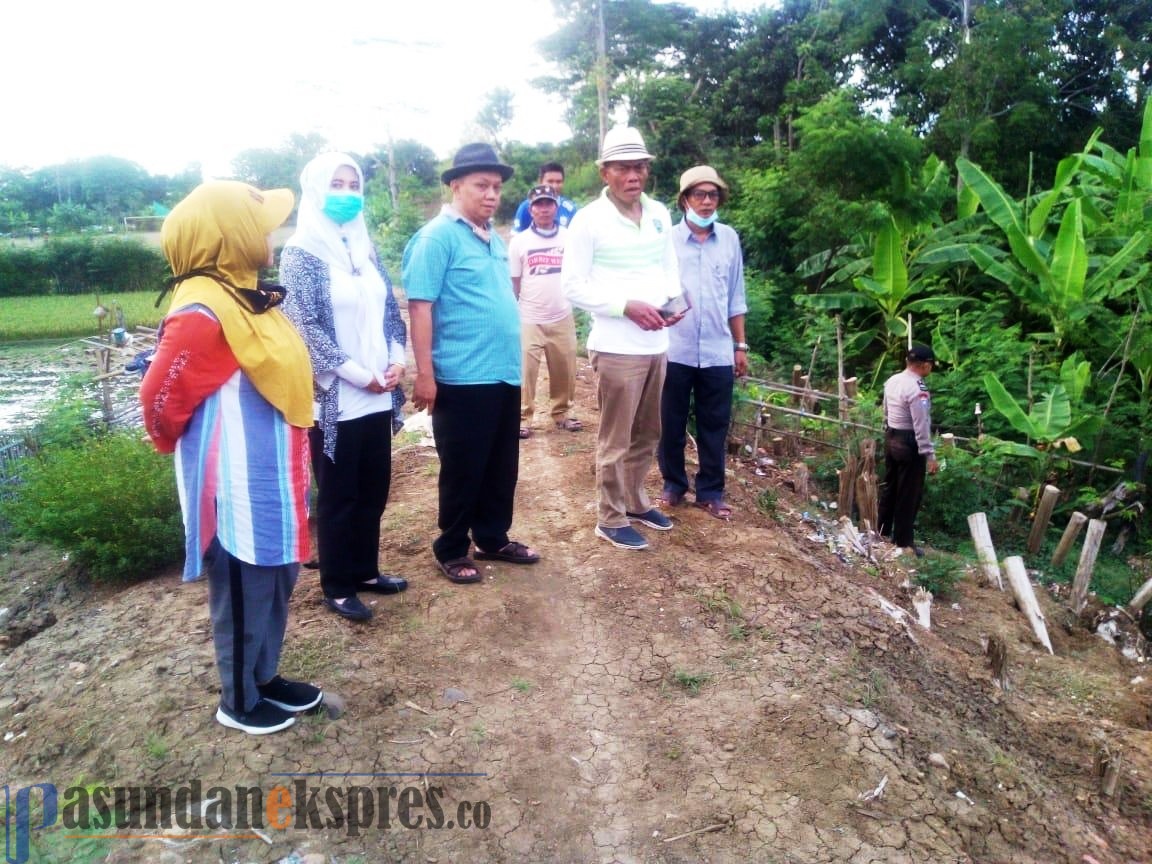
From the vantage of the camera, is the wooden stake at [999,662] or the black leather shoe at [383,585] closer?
the black leather shoe at [383,585]

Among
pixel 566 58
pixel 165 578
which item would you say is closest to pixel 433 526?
pixel 165 578

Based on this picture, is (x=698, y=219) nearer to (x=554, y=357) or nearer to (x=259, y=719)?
(x=554, y=357)

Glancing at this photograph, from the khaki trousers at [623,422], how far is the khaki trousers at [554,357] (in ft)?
5.35

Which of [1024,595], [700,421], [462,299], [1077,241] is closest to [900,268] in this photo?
[1077,241]

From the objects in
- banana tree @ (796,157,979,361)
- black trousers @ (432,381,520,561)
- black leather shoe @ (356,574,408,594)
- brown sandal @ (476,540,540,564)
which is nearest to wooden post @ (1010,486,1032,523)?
banana tree @ (796,157,979,361)

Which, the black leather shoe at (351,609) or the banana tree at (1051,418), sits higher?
the black leather shoe at (351,609)

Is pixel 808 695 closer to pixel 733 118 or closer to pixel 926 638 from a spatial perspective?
pixel 926 638

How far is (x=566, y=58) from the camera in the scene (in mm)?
24828

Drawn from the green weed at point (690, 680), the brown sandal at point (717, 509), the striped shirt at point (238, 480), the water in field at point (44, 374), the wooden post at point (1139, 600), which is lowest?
the water in field at point (44, 374)

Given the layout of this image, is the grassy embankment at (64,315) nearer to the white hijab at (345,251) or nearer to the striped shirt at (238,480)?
the white hijab at (345,251)

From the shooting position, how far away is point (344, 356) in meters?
3.04

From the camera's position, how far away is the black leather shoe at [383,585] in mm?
3531

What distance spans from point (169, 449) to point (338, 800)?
1119mm

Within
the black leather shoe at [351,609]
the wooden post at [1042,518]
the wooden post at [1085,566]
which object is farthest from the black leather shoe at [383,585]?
the wooden post at [1042,518]
